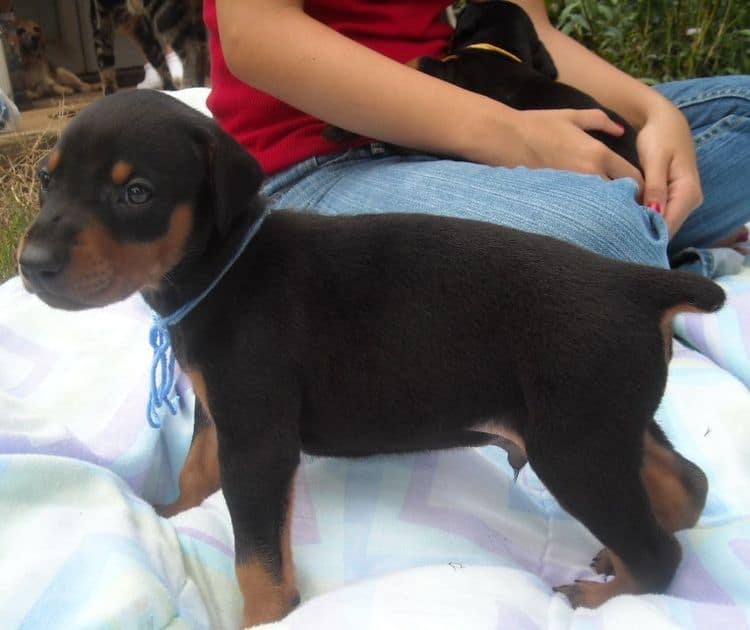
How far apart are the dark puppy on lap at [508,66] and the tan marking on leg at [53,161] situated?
3.34 ft

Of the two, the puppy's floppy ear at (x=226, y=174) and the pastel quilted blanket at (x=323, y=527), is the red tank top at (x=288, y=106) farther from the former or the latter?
the puppy's floppy ear at (x=226, y=174)

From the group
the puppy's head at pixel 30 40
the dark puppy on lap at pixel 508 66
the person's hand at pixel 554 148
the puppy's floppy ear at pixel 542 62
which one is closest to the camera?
the person's hand at pixel 554 148

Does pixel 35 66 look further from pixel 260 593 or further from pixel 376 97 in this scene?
pixel 260 593

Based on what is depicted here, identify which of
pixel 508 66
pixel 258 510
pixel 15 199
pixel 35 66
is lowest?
pixel 35 66

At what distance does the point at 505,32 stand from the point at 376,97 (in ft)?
3.61

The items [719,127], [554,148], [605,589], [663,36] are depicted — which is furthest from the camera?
[663,36]

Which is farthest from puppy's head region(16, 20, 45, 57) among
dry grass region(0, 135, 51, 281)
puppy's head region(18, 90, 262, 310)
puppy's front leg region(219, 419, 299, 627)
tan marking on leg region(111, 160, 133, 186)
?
puppy's front leg region(219, 419, 299, 627)

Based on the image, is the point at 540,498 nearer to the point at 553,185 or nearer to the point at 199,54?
the point at 553,185

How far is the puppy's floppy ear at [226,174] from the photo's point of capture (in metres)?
1.38

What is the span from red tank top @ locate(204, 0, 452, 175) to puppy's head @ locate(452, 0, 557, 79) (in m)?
0.48

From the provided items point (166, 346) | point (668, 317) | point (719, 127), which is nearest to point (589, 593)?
point (668, 317)

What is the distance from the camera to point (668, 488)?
154 cm

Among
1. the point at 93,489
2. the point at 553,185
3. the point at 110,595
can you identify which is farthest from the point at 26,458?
the point at 553,185

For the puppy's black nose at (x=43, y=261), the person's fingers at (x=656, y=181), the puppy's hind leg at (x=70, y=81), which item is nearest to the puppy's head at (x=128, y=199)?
the puppy's black nose at (x=43, y=261)
